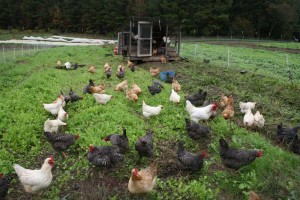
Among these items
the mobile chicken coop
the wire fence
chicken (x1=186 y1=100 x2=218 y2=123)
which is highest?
the mobile chicken coop

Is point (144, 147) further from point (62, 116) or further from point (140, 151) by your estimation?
point (62, 116)

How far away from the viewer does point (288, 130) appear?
8.16m

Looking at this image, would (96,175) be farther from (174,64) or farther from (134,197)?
(174,64)

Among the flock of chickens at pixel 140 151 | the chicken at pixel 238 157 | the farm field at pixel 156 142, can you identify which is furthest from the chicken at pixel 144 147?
the chicken at pixel 238 157

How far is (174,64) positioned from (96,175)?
15.0m

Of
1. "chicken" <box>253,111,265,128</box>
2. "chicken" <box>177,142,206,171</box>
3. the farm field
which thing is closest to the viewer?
the farm field

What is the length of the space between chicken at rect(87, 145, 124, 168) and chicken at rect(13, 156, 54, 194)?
1.00m

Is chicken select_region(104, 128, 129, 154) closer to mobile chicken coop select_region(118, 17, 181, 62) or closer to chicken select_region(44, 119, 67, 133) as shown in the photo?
chicken select_region(44, 119, 67, 133)

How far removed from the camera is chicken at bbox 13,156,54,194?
5.66m

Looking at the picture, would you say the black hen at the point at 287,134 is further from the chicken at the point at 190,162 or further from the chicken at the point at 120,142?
the chicken at the point at 120,142

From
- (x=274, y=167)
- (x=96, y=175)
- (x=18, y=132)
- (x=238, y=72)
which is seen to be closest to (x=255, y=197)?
(x=274, y=167)

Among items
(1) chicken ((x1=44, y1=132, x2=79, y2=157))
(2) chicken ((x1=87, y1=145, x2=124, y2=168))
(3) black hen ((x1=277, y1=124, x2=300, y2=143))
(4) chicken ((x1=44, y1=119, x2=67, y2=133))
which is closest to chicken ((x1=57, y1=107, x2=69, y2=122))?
(4) chicken ((x1=44, y1=119, x2=67, y2=133))

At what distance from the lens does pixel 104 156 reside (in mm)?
6430

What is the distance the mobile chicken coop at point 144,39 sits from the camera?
20.9 m
